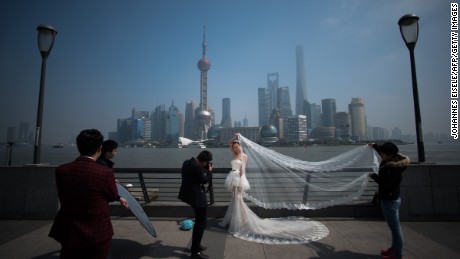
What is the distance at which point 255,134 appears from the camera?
17212cm

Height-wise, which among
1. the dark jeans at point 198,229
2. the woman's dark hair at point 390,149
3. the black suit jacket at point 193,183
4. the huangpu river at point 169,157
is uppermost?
the woman's dark hair at point 390,149

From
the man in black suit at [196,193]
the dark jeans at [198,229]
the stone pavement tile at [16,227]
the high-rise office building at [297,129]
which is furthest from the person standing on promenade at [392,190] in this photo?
the high-rise office building at [297,129]

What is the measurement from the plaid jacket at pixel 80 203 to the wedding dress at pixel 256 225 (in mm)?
3290

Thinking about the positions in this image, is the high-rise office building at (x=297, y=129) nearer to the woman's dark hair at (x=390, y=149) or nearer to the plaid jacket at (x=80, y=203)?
the woman's dark hair at (x=390, y=149)

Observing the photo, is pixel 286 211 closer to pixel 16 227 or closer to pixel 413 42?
pixel 413 42

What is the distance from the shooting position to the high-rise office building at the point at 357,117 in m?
156

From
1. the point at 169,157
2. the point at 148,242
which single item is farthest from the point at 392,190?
the point at 169,157

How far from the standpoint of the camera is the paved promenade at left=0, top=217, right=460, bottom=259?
424 centimetres

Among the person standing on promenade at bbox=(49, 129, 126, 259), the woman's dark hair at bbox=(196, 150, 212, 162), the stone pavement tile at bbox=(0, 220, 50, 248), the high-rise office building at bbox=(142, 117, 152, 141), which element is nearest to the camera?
the person standing on promenade at bbox=(49, 129, 126, 259)

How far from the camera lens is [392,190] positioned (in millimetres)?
3977

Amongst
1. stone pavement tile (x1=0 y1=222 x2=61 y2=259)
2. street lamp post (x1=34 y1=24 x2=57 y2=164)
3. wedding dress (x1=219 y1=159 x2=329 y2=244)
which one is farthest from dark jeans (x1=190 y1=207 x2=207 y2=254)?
street lamp post (x1=34 y1=24 x2=57 y2=164)

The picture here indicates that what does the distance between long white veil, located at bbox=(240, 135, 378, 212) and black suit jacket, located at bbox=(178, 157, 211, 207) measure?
2.00 m

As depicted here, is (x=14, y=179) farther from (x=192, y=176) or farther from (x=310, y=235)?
(x=310, y=235)

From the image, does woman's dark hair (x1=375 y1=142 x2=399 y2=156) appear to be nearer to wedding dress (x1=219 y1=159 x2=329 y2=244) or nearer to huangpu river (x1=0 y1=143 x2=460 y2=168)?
wedding dress (x1=219 y1=159 x2=329 y2=244)
